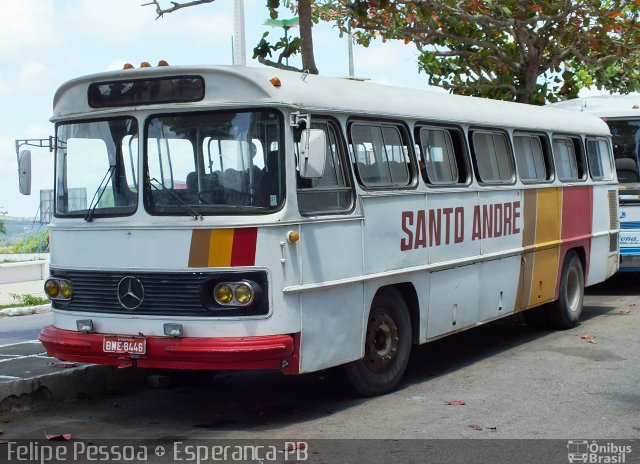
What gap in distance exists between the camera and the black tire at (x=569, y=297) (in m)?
13.2

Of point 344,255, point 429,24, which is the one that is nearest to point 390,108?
point 344,255

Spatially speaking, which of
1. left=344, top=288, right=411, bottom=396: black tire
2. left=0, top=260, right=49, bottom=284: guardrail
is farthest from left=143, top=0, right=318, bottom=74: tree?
left=0, top=260, right=49, bottom=284: guardrail

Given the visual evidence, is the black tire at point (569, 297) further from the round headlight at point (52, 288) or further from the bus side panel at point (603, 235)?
the round headlight at point (52, 288)

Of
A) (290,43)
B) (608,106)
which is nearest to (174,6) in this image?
(290,43)

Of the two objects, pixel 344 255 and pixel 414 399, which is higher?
pixel 344 255

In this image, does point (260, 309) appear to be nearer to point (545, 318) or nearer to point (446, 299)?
point (446, 299)

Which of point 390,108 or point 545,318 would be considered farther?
point 545,318

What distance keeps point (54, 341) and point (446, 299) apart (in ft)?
12.4

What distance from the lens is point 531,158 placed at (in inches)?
495

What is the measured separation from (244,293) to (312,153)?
1.19 metres

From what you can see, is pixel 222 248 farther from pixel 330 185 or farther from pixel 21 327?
pixel 21 327

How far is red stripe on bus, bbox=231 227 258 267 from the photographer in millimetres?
7992

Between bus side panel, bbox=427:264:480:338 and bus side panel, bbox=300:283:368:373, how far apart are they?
132cm

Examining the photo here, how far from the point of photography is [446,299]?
10.4 m
